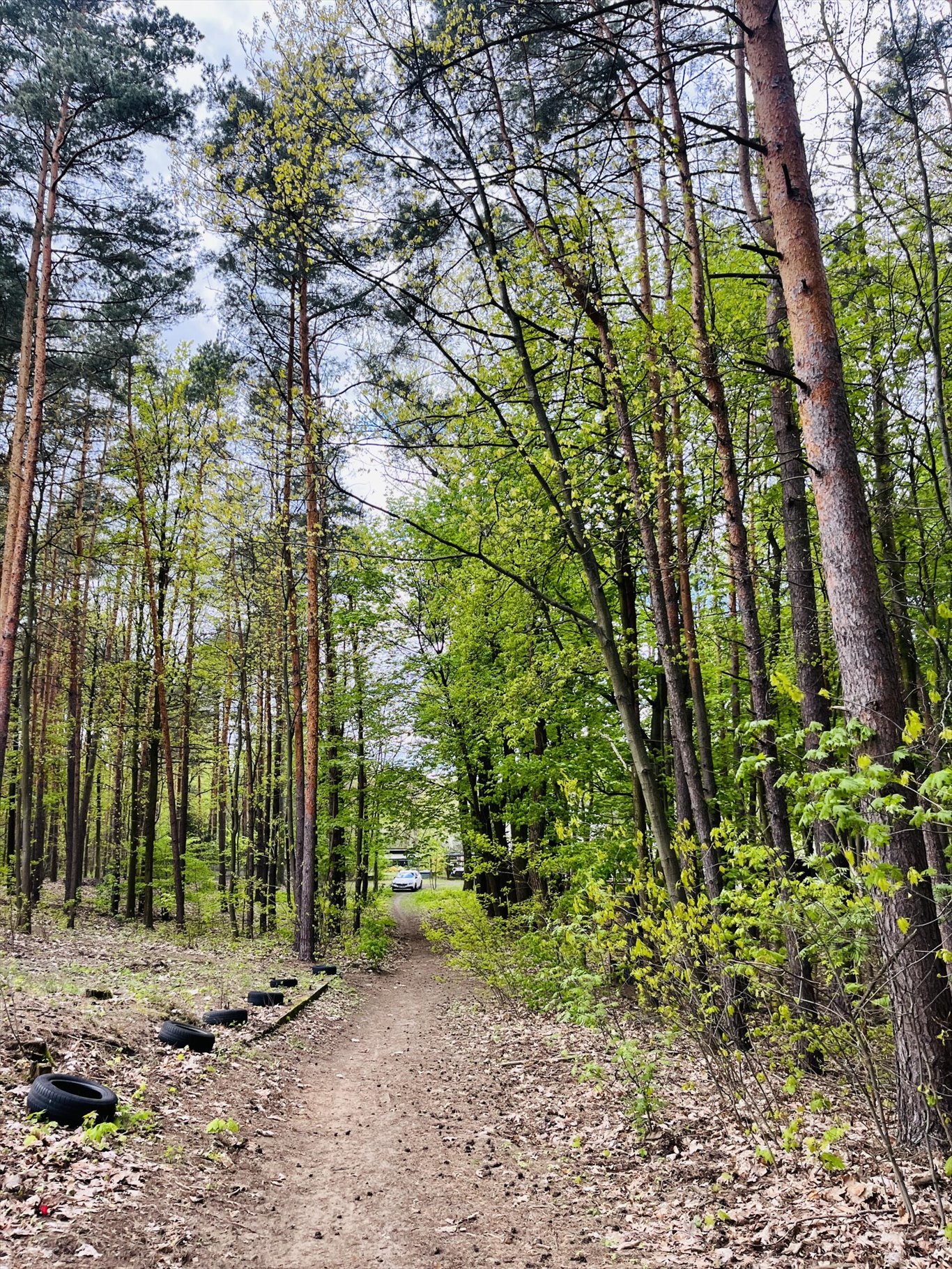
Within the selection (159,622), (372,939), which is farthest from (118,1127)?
(159,622)

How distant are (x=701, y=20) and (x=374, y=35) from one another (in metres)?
2.85

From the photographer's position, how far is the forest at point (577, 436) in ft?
13.0

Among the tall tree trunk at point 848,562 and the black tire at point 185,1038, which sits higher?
the tall tree trunk at point 848,562

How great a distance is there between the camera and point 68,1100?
13.5ft

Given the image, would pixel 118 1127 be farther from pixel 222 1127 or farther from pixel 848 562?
pixel 848 562

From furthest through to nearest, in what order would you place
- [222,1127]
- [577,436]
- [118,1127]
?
[577,436]
[222,1127]
[118,1127]

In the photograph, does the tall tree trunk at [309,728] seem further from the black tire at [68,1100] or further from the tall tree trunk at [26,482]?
the black tire at [68,1100]

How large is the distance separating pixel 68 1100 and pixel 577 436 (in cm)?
788

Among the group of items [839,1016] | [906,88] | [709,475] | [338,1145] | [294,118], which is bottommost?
[338,1145]

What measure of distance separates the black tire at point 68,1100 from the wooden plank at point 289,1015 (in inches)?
107

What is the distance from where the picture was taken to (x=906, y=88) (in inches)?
294

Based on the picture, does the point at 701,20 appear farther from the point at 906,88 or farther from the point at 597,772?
the point at 597,772

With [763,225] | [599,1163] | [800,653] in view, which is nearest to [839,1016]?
[599,1163]

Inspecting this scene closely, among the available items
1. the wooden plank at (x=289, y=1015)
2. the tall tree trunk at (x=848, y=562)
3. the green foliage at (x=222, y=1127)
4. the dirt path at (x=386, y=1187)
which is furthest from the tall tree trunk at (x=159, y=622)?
the tall tree trunk at (x=848, y=562)
